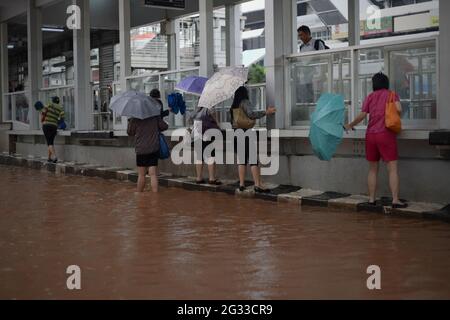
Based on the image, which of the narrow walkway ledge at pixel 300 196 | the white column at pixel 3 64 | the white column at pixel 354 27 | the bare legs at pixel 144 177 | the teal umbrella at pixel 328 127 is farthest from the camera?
the white column at pixel 3 64

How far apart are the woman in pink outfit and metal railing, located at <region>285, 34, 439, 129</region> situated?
0.65 meters

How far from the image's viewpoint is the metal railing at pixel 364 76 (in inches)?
368

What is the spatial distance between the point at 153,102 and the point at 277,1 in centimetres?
294

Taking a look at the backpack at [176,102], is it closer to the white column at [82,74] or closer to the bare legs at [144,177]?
the bare legs at [144,177]

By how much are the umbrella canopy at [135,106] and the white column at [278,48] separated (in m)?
2.10

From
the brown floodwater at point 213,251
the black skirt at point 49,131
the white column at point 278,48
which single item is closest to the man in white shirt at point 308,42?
the white column at point 278,48

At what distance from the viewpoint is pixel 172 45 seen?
22516 mm

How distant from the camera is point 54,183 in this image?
1459 cm

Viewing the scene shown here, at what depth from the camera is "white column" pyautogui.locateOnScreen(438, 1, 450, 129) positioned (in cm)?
882


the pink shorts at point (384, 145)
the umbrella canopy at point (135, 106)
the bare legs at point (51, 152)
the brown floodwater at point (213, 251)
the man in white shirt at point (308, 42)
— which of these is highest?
the man in white shirt at point (308, 42)

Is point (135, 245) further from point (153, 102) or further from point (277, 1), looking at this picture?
point (277, 1)

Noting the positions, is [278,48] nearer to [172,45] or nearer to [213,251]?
[213,251]

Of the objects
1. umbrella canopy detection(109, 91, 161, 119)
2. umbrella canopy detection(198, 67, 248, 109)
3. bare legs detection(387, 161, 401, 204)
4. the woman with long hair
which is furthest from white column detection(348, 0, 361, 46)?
bare legs detection(387, 161, 401, 204)

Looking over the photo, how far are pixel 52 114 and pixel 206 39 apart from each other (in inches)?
240
